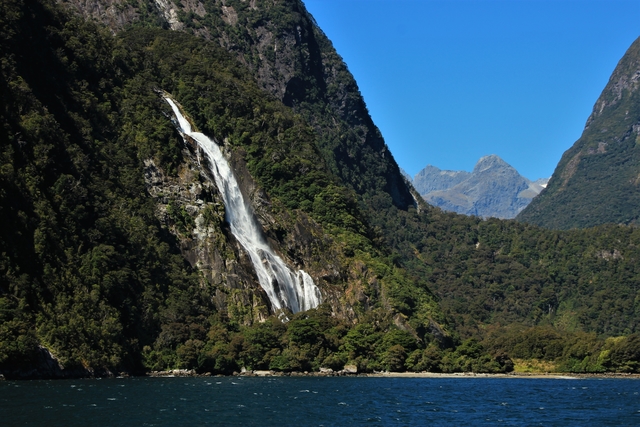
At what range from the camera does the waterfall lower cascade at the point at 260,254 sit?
146000 millimetres

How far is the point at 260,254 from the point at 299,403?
69.3 metres

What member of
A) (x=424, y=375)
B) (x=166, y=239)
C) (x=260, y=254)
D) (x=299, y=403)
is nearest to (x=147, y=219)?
(x=166, y=239)

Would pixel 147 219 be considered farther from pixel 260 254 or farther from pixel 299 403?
pixel 299 403

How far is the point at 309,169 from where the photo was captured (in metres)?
183

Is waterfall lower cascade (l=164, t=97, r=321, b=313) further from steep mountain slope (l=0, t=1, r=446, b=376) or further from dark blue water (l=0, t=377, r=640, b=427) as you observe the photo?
dark blue water (l=0, t=377, r=640, b=427)

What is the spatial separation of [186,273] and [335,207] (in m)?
46.4

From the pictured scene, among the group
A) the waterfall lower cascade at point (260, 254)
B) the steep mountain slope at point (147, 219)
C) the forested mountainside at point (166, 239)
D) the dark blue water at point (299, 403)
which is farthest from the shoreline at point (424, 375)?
the waterfall lower cascade at point (260, 254)

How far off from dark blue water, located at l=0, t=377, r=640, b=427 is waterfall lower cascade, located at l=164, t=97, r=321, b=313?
36536mm

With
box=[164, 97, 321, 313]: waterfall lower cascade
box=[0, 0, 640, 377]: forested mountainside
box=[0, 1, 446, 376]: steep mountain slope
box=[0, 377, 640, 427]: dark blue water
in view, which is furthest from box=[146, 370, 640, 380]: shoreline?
box=[164, 97, 321, 313]: waterfall lower cascade

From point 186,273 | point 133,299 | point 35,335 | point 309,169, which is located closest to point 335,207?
point 309,169

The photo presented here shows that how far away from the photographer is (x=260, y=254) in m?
149

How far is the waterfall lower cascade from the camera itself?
479ft

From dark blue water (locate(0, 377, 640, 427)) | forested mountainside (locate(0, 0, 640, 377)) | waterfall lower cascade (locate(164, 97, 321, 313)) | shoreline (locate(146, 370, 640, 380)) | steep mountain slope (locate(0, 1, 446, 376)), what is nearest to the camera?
dark blue water (locate(0, 377, 640, 427))

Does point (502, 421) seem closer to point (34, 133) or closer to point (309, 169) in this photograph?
point (34, 133)
